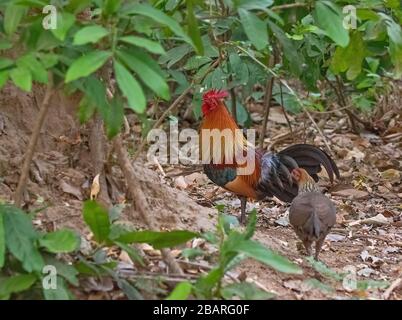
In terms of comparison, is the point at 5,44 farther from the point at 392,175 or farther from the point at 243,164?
the point at 392,175

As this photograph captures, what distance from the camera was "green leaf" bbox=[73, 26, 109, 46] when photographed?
2.51m

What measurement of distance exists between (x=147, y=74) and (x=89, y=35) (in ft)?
0.92

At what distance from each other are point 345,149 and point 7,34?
4891mm

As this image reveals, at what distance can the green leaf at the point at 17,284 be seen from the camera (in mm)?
2925

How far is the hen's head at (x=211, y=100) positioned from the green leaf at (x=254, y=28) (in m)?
2.31

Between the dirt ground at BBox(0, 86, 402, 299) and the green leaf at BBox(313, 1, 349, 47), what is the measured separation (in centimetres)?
83

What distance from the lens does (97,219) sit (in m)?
3.12

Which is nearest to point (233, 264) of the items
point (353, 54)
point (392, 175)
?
point (353, 54)

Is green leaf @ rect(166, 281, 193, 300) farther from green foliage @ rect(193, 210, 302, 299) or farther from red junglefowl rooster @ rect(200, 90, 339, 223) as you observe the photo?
red junglefowl rooster @ rect(200, 90, 339, 223)

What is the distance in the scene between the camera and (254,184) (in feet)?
18.1

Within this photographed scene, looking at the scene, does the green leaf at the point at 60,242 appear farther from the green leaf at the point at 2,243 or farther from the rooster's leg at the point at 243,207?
the rooster's leg at the point at 243,207

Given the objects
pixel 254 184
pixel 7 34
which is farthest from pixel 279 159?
pixel 7 34

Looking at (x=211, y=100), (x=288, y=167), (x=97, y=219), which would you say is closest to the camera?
(x=97, y=219)
